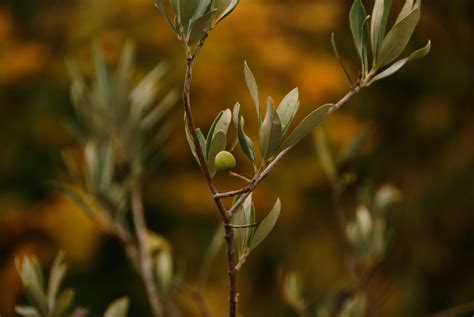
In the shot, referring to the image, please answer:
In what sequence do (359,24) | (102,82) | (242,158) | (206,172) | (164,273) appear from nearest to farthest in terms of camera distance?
(206,172)
(359,24)
(164,273)
(102,82)
(242,158)

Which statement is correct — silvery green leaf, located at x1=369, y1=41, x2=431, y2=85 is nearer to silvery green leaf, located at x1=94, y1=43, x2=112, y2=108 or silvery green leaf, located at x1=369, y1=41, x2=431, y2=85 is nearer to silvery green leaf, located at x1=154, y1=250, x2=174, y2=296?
silvery green leaf, located at x1=154, y1=250, x2=174, y2=296

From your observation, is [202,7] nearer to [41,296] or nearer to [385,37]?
[385,37]

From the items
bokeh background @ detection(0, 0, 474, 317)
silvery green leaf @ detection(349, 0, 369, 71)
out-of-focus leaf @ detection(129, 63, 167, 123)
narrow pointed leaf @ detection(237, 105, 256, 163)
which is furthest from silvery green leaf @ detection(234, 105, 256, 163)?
bokeh background @ detection(0, 0, 474, 317)

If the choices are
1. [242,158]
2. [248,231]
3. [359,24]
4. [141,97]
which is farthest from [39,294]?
[242,158]

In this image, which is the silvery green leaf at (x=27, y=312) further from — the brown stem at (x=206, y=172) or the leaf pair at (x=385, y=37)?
the leaf pair at (x=385, y=37)

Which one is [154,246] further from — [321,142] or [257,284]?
[257,284]

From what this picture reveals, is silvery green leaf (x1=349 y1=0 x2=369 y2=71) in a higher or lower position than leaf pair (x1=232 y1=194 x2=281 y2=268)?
higher
